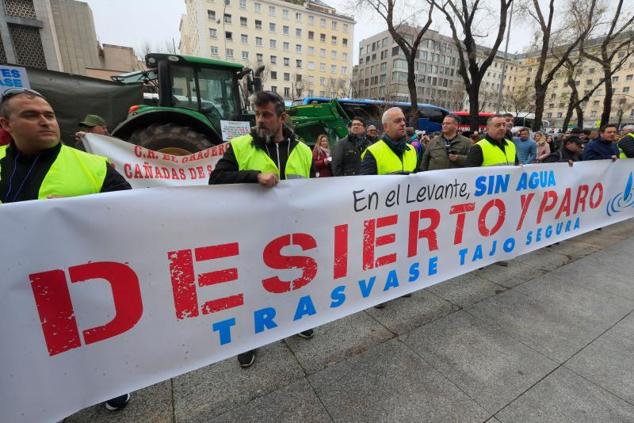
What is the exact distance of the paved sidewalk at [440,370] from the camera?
5.65 ft

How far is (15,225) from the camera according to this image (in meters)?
1.19

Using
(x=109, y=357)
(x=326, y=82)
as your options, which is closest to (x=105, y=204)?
(x=109, y=357)

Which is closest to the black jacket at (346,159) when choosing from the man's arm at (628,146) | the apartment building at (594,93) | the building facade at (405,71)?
the man's arm at (628,146)

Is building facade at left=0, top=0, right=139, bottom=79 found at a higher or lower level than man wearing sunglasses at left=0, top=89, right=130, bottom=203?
higher

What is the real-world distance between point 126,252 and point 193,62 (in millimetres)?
4942

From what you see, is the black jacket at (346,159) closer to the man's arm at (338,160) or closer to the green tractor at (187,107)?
the man's arm at (338,160)

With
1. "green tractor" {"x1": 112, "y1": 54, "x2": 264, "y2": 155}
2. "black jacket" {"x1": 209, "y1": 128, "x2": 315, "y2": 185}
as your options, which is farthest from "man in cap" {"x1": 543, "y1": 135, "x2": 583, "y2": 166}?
"green tractor" {"x1": 112, "y1": 54, "x2": 264, "y2": 155}

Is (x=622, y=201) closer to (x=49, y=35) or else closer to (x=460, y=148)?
(x=460, y=148)

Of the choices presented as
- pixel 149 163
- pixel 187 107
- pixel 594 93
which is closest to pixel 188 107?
pixel 187 107

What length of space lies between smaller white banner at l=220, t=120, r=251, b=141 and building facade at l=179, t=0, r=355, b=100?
48.6m

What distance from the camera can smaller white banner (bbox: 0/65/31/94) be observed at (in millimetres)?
4602

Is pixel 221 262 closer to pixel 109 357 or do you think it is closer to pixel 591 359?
pixel 109 357

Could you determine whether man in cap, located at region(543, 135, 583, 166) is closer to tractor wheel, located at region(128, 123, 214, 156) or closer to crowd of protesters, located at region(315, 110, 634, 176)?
crowd of protesters, located at region(315, 110, 634, 176)

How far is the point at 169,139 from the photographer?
497 centimetres
